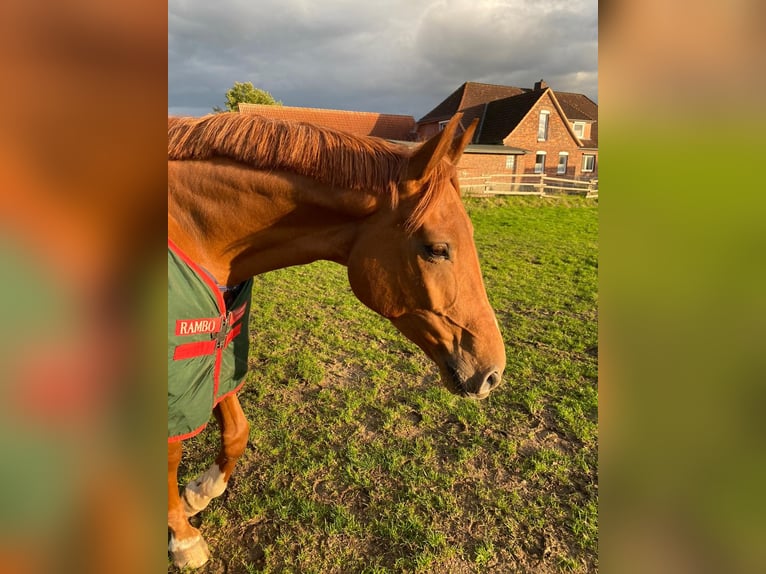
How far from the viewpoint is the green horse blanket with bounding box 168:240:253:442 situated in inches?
69.2

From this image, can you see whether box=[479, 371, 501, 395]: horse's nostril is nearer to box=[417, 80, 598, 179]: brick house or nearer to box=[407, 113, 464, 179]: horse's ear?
box=[407, 113, 464, 179]: horse's ear

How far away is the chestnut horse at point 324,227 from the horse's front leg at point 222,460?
0.75 metres

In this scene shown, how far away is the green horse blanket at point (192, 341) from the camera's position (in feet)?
5.77

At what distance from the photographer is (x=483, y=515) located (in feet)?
9.54

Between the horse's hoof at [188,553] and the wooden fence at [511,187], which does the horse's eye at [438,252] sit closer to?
the horse's hoof at [188,553]

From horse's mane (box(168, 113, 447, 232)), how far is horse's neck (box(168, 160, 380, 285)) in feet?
0.14

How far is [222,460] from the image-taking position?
2830 mm

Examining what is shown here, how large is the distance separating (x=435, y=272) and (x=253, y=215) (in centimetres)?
82

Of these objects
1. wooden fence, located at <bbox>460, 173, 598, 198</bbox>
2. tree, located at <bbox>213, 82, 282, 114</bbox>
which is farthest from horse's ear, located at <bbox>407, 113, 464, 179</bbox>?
Answer: tree, located at <bbox>213, 82, 282, 114</bbox>
